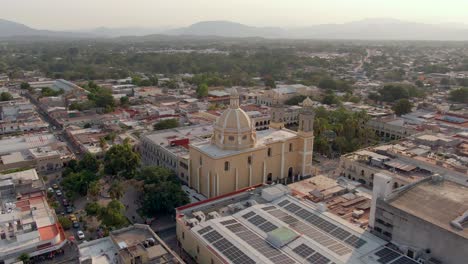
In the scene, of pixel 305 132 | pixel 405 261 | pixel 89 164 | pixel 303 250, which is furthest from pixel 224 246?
pixel 89 164

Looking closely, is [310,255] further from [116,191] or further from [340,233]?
[116,191]

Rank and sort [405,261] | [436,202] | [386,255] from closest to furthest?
[405,261], [386,255], [436,202]

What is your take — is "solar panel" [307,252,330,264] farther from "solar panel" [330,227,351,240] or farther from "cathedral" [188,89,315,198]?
"cathedral" [188,89,315,198]

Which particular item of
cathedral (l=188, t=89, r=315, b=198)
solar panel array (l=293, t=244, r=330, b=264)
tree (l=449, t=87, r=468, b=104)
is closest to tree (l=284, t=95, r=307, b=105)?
tree (l=449, t=87, r=468, b=104)

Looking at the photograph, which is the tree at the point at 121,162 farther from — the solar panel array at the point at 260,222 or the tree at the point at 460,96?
the tree at the point at 460,96

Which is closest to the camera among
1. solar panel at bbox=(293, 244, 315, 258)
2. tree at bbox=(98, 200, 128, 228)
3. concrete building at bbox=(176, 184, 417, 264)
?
concrete building at bbox=(176, 184, 417, 264)

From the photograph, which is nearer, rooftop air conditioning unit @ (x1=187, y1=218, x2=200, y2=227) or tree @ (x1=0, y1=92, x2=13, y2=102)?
rooftop air conditioning unit @ (x1=187, y1=218, x2=200, y2=227)

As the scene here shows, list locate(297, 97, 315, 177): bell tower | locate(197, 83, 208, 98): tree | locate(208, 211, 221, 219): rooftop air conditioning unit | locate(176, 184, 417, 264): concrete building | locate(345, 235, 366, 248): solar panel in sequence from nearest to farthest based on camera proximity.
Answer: locate(176, 184, 417, 264): concrete building
locate(345, 235, 366, 248): solar panel
locate(208, 211, 221, 219): rooftop air conditioning unit
locate(297, 97, 315, 177): bell tower
locate(197, 83, 208, 98): tree
